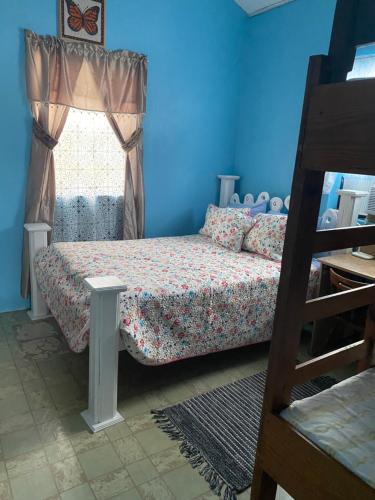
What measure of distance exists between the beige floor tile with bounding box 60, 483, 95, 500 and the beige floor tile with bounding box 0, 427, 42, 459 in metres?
0.32

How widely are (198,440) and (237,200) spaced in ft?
8.12

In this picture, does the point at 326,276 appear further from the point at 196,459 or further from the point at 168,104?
the point at 168,104

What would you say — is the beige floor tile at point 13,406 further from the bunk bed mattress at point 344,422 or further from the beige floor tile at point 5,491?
the bunk bed mattress at point 344,422

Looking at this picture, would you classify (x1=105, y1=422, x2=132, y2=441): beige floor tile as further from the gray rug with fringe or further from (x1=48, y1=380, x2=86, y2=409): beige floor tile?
(x1=48, y1=380, x2=86, y2=409): beige floor tile

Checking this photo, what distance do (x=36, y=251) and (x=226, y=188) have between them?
1.93 meters

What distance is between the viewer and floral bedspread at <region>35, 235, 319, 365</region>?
208 cm

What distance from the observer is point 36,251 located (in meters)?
2.97

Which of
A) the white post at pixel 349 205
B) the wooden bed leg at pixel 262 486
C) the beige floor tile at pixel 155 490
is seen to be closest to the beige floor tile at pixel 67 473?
the beige floor tile at pixel 155 490

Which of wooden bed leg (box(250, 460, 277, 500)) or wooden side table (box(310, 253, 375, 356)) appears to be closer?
wooden bed leg (box(250, 460, 277, 500))

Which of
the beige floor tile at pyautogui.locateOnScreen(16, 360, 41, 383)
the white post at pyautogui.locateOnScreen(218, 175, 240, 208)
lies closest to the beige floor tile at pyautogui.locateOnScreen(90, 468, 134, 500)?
the beige floor tile at pyautogui.locateOnScreen(16, 360, 41, 383)

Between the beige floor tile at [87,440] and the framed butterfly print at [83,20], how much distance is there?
2717 mm

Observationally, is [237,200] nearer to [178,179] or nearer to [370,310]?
[178,179]

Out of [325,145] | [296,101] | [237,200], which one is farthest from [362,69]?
[325,145]

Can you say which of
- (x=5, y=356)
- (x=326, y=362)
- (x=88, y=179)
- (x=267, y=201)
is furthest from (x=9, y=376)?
(x=267, y=201)
